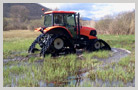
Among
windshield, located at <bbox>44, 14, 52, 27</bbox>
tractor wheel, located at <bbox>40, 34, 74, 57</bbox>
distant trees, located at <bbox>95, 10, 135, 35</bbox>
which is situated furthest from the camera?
distant trees, located at <bbox>95, 10, 135, 35</bbox>

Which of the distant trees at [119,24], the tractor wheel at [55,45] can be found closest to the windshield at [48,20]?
the tractor wheel at [55,45]

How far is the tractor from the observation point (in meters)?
9.09

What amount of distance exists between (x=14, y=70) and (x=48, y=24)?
13.1 ft

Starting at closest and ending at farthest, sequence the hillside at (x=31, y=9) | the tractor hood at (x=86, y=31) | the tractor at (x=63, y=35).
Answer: the tractor at (x=63, y=35), the tractor hood at (x=86, y=31), the hillside at (x=31, y=9)

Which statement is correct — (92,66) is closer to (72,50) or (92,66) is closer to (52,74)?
(52,74)

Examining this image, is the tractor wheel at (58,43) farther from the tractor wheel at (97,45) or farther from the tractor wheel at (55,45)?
the tractor wheel at (97,45)

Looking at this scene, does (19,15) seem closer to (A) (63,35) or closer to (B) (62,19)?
(B) (62,19)

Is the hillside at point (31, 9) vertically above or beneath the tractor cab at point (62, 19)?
above

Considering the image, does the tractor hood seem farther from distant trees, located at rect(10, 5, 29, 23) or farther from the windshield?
distant trees, located at rect(10, 5, 29, 23)

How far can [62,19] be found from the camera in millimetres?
9492

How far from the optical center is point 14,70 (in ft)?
21.4

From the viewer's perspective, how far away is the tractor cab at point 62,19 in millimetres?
9320

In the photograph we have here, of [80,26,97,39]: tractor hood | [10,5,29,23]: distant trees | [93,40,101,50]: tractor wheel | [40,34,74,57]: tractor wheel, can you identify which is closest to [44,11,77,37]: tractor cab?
[80,26,97,39]: tractor hood

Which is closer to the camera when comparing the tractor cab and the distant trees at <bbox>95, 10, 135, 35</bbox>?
the tractor cab
